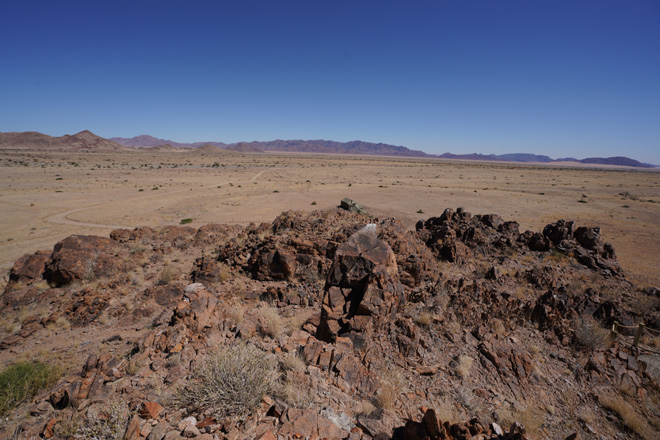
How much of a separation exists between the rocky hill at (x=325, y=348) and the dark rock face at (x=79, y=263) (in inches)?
2.2

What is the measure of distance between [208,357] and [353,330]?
2.73 metres

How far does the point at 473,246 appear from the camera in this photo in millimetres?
13172

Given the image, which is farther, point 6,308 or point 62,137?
point 62,137

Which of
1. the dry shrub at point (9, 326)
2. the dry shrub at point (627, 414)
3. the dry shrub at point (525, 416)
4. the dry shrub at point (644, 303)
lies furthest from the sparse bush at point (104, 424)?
the dry shrub at point (644, 303)

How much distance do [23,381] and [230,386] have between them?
4.09 metres

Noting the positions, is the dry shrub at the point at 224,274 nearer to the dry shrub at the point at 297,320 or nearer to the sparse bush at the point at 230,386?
the dry shrub at the point at 297,320

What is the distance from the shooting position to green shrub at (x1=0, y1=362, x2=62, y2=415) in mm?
4625

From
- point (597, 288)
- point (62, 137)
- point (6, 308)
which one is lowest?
point (6, 308)

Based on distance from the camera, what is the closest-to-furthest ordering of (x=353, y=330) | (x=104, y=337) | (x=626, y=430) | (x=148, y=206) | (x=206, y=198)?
1. (x=626, y=430)
2. (x=353, y=330)
3. (x=104, y=337)
4. (x=148, y=206)
5. (x=206, y=198)

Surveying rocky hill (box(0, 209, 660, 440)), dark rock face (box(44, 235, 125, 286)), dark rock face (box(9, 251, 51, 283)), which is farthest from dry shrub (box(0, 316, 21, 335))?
dark rock face (box(9, 251, 51, 283))

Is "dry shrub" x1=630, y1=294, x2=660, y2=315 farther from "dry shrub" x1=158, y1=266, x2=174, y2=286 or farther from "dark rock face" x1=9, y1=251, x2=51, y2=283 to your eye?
"dark rock face" x1=9, y1=251, x2=51, y2=283

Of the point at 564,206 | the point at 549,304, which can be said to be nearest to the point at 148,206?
the point at 549,304

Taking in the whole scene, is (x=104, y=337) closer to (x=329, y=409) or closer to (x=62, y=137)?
(x=329, y=409)

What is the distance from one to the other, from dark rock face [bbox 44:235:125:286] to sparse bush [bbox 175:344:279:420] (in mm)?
8544
